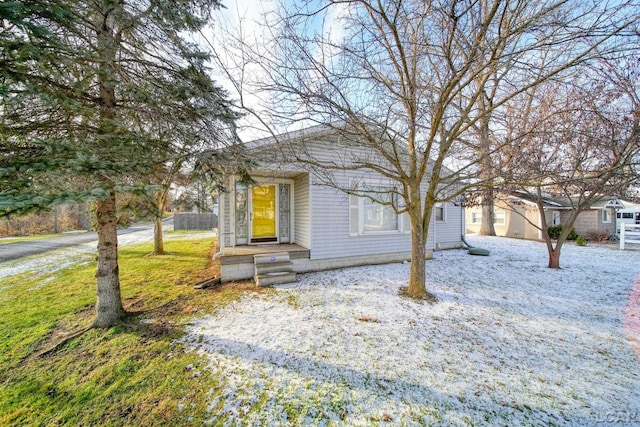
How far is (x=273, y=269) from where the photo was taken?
6.32 meters

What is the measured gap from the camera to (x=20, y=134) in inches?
108

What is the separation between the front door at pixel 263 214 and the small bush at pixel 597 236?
19.4 m

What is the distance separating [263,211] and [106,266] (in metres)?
4.49

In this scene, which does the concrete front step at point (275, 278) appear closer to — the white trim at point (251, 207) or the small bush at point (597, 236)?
the white trim at point (251, 207)

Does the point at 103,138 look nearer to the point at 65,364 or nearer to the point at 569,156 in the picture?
the point at 65,364

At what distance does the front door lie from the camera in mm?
7938

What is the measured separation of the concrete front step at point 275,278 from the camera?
599 cm

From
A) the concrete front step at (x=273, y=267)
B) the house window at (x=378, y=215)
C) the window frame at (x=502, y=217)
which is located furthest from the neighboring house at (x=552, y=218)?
the concrete front step at (x=273, y=267)

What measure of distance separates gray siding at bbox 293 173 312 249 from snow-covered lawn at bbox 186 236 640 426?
79.4 inches

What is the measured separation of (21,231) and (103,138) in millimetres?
24064

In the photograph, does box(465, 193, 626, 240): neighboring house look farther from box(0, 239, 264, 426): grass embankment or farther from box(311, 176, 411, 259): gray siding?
box(0, 239, 264, 426): grass embankment

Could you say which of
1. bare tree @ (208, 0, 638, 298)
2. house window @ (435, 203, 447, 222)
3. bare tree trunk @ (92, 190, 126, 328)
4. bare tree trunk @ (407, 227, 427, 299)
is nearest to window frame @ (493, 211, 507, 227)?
house window @ (435, 203, 447, 222)

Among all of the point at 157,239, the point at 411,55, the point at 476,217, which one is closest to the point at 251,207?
the point at 157,239

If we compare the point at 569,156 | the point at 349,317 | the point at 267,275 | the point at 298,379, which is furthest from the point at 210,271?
the point at 569,156
